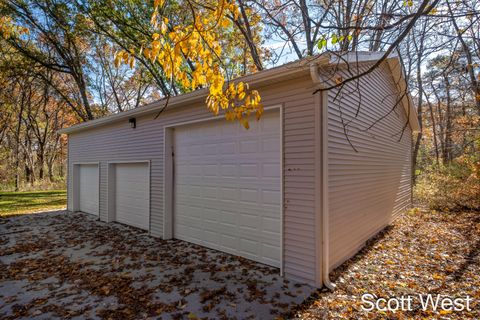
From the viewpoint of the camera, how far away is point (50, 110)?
21422 mm

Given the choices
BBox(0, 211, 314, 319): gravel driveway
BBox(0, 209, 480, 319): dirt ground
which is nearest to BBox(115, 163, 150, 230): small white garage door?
BBox(0, 209, 480, 319): dirt ground

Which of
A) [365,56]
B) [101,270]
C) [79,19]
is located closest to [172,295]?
[101,270]

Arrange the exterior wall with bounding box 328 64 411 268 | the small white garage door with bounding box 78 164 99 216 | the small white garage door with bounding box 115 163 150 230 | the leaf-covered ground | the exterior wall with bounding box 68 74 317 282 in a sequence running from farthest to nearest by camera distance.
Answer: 1. the small white garage door with bounding box 78 164 99 216
2. the small white garage door with bounding box 115 163 150 230
3. the exterior wall with bounding box 328 64 411 268
4. the exterior wall with bounding box 68 74 317 282
5. the leaf-covered ground

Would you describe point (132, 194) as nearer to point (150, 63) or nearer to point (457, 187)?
point (150, 63)

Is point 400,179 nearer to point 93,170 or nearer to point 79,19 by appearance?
point 93,170

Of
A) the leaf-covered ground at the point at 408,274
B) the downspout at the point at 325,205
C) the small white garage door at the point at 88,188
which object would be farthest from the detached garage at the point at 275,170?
the small white garage door at the point at 88,188

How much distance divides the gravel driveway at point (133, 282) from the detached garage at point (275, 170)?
453 mm

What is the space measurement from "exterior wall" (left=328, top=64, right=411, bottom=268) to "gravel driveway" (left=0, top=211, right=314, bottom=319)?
131 centimetres

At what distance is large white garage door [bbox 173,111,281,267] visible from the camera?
422 cm

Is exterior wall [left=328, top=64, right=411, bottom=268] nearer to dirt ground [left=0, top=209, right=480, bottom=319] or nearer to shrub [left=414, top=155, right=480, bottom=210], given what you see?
dirt ground [left=0, top=209, right=480, bottom=319]

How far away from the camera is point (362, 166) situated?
5.06 metres

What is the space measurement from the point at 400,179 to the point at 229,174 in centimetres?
596

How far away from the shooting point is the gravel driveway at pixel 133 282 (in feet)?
9.74

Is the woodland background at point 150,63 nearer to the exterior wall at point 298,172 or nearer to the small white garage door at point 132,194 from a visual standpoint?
the exterior wall at point 298,172
